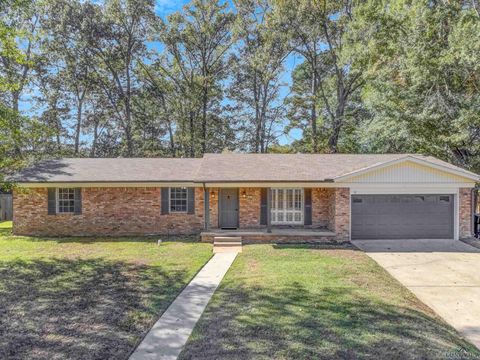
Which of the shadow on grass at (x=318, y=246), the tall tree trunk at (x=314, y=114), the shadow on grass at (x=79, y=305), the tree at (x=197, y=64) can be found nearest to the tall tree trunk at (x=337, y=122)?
the tall tree trunk at (x=314, y=114)

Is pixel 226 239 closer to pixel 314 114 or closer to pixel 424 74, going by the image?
pixel 424 74

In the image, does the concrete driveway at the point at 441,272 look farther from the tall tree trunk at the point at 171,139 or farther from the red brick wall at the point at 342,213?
the tall tree trunk at the point at 171,139

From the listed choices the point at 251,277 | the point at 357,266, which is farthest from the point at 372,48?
the point at 251,277

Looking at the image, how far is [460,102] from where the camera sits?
1638 cm

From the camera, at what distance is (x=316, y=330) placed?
16.6ft

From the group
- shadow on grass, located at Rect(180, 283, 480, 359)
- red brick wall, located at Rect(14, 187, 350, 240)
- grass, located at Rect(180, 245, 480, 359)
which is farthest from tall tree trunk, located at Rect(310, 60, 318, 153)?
shadow on grass, located at Rect(180, 283, 480, 359)

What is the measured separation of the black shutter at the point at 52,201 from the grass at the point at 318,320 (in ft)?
31.0

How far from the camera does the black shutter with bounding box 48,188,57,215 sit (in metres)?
13.7

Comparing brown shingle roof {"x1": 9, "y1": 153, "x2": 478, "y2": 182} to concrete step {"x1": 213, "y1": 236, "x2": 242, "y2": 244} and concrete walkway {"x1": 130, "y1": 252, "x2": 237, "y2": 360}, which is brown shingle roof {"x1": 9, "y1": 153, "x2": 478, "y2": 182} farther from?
concrete walkway {"x1": 130, "y1": 252, "x2": 237, "y2": 360}

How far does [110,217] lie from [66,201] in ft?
6.85

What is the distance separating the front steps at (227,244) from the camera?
1134cm

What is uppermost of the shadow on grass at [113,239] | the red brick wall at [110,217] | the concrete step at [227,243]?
the red brick wall at [110,217]

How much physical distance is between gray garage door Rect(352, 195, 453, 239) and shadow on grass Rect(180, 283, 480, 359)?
6.78m

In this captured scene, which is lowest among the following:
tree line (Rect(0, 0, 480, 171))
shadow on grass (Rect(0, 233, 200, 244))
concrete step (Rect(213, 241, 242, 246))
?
shadow on grass (Rect(0, 233, 200, 244))
